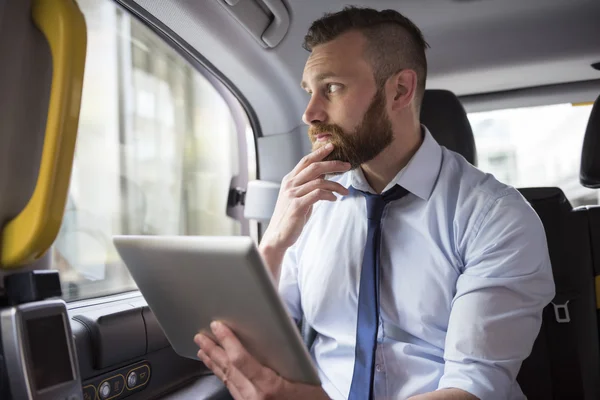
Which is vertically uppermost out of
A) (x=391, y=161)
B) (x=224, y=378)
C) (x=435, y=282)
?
A: (x=391, y=161)

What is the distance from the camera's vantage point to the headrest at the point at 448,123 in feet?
5.79

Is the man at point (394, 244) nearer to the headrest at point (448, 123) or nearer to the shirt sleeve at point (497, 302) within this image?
the shirt sleeve at point (497, 302)

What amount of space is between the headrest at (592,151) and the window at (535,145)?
0.43 meters

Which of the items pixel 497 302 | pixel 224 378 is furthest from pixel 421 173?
pixel 224 378

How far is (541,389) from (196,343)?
1082mm

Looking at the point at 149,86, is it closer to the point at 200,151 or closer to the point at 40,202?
the point at 200,151

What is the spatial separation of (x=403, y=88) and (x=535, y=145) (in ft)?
3.29

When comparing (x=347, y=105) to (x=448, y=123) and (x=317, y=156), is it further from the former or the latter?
(x=448, y=123)

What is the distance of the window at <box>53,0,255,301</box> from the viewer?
5.92ft

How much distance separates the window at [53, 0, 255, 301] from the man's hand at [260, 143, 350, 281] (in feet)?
1.93

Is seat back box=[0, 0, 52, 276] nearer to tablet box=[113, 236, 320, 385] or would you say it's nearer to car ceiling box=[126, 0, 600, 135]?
tablet box=[113, 236, 320, 385]

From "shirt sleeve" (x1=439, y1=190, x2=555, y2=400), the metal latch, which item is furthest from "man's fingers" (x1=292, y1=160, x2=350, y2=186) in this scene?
the metal latch

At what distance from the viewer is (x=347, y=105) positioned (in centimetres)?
155

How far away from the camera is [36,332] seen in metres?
1.00
